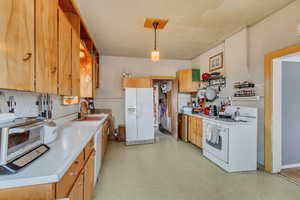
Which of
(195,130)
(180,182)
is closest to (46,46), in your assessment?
(180,182)

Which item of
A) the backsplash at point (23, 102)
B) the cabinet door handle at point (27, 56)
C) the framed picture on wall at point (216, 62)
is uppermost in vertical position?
the framed picture on wall at point (216, 62)

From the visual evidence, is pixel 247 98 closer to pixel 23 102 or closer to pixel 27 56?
pixel 27 56

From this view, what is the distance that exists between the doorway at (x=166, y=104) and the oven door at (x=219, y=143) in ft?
5.36

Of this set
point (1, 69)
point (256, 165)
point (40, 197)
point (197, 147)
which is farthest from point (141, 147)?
point (1, 69)

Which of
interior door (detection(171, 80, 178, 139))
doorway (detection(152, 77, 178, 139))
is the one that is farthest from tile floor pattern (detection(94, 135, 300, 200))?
doorway (detection(152, 77, 178, 139))

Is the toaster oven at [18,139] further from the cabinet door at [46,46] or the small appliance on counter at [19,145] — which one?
the cabinet door at [46,46]

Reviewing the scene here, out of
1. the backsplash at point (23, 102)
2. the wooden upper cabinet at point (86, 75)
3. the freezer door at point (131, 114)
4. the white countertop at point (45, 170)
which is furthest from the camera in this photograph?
the freezer door at point (131, 114)

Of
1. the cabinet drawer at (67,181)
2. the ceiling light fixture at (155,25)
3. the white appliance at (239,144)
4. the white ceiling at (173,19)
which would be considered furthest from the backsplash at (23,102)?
A: the white appliance at (239,144)

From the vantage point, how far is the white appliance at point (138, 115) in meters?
4.23

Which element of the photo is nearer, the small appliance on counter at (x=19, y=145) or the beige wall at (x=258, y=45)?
the small appliance on counter at (x=19, y=145)

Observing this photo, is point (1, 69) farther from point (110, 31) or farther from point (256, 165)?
point (256, 165)

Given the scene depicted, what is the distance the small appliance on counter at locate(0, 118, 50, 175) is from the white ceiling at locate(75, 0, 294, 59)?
202 centimetres

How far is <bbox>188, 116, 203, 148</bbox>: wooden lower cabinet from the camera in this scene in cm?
371

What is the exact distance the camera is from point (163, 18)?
259 cm
